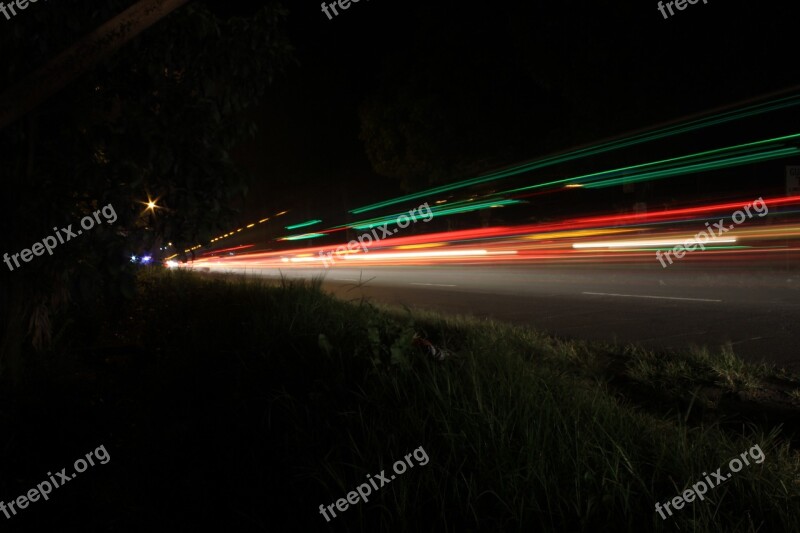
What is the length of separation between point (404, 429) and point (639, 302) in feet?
29.3

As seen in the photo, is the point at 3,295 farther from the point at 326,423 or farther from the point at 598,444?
the point at 598,444

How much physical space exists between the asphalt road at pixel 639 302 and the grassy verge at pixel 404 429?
162 cm

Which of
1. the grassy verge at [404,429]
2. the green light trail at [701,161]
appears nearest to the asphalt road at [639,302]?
the grassy verge at [404,429]

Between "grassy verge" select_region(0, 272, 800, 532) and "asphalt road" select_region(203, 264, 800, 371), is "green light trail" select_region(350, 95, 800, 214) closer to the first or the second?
"asphalt road" select_region(203, 264, 800, 371)

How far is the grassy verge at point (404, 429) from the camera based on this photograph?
2975 millimetres

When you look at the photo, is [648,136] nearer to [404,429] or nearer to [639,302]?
[639,302]

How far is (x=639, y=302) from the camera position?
37.0 ft

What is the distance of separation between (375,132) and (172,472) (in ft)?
77.7

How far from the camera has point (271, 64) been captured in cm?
667

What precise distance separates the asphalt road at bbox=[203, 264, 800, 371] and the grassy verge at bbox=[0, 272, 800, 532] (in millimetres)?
1624

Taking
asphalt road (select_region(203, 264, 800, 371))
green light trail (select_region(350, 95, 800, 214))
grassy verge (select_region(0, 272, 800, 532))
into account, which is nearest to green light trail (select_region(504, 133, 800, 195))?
green light trail (select_region(350, 95, 800, 214))

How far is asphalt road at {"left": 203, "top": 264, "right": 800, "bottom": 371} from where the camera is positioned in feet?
25.6

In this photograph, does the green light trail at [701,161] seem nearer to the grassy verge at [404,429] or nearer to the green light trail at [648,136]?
the green light trail at [648,136]

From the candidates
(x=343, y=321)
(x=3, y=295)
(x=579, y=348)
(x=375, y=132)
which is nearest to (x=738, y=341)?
(x=579, y=348)
